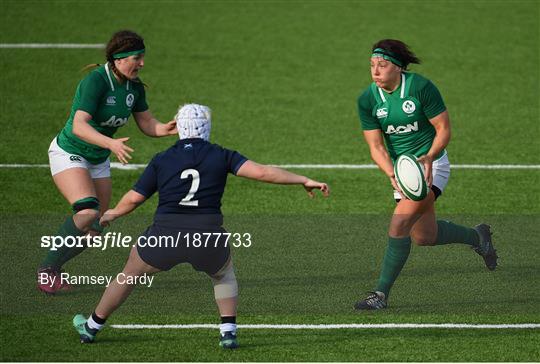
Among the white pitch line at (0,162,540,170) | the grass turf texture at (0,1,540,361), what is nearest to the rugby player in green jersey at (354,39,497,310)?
the grass turf texture at (0,1,540,361)

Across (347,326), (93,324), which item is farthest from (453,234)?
(93,324)

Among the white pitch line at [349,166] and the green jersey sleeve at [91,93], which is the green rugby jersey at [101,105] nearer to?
the green jersey sleeve at [91,93]

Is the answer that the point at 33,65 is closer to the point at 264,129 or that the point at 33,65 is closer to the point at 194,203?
the point at 264,129

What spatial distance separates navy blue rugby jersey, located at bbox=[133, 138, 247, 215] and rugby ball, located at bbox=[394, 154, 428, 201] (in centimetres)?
176

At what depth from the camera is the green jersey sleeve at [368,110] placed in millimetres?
10289

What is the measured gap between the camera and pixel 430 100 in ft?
33.3

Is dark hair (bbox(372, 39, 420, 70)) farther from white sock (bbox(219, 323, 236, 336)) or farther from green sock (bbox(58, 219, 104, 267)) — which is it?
green sock (bbox(58, 219, 104, 267))

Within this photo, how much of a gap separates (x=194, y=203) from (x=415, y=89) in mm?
2465

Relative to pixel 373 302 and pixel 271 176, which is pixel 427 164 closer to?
pixel 373 302

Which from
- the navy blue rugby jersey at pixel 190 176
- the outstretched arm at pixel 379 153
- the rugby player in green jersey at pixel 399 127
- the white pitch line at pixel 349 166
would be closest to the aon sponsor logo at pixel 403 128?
the rugby player in green jersey at pixel 399 127

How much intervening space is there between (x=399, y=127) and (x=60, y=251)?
10.5 feet

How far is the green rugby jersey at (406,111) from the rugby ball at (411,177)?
414mm

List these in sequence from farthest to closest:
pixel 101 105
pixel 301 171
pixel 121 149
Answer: pixel 301 171
pixel 101 105
pixel 121 149

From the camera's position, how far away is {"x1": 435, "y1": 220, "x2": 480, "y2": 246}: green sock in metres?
11.0
